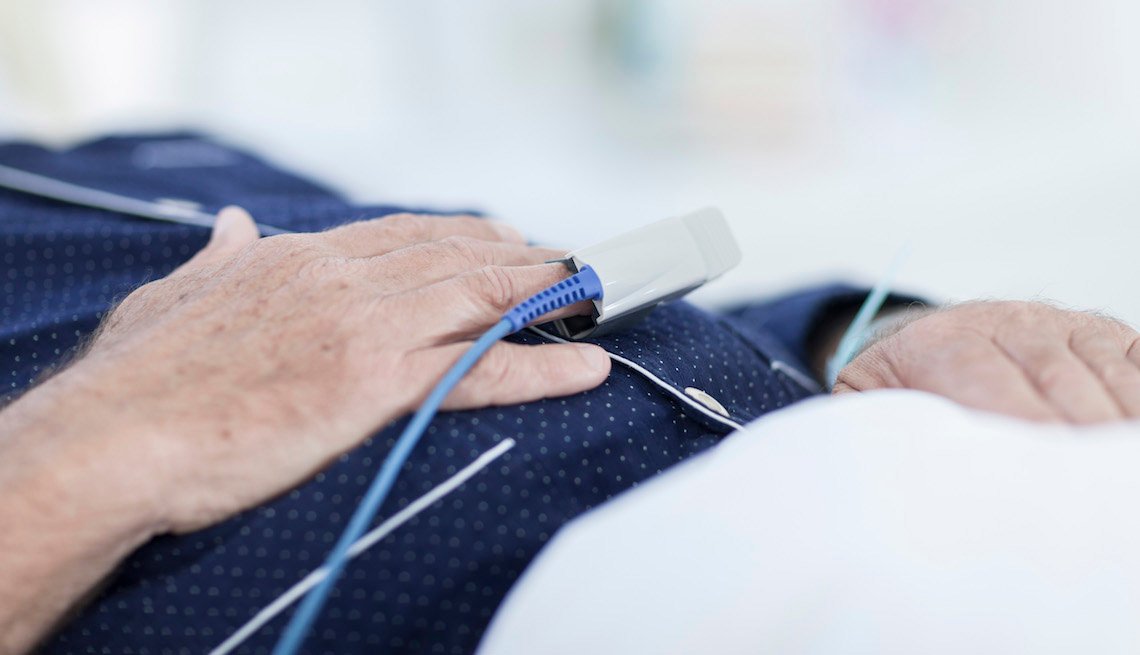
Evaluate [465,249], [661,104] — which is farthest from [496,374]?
[661,104]

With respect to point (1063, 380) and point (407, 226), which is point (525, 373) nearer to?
point (407, 226)

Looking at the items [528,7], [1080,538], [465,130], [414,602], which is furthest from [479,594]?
[528,7]

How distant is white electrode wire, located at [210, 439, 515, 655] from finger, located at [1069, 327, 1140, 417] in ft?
1.24

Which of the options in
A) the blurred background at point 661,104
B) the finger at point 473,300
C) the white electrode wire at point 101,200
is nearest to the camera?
the finger at point 473,300

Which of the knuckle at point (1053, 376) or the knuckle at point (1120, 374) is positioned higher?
the knuckle at point (1120, 374)

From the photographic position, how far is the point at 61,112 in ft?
4.80

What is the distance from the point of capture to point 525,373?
0.52m

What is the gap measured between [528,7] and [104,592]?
4.41 feet

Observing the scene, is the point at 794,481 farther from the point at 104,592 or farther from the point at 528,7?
the point at 528,7

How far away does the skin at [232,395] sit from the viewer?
451mm

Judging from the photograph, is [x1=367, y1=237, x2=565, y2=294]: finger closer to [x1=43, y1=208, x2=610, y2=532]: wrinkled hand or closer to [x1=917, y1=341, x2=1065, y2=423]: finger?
[x1=43, y1=208, x2=610, y2=532]: wrinkled hand

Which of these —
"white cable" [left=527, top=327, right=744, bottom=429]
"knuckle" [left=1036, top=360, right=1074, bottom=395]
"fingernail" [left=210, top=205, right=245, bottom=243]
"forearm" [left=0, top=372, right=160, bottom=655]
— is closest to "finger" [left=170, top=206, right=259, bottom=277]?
"fingernail" [left=210, top=205, right=245, bottom=243]

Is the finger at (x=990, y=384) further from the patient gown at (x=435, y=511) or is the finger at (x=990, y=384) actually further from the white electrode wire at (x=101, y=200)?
the white electrode wire at (x=101, y=200)

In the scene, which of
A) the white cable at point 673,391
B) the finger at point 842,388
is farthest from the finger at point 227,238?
the finger at point 842,388
